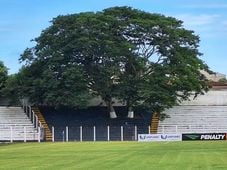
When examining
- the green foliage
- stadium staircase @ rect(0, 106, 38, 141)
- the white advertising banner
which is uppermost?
the green foliage

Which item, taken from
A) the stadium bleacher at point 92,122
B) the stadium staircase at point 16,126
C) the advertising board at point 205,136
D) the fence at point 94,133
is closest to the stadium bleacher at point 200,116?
the stadium bleacher at point 92,122

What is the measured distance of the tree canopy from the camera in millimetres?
85625

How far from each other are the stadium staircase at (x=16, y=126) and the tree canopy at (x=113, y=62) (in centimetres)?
335

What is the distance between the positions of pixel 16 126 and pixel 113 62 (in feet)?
49.6

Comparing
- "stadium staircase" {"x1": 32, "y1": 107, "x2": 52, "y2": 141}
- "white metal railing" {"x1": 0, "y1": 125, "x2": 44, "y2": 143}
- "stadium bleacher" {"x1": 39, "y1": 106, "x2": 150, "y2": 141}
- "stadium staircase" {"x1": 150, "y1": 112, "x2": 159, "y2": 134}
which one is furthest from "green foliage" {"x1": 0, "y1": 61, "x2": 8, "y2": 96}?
"stadium staircase" {"x1": 150, "y1": 112, "x2": 159, "y2": 134}

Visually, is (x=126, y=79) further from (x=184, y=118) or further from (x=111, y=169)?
(x=111, y=169)

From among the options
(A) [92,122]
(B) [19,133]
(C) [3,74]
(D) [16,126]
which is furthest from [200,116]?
(C) [3,74]

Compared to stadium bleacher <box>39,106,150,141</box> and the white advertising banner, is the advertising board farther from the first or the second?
stadium bleacher <box>39,106,150,141</box>

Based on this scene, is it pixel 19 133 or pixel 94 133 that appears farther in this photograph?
pixel 19 133

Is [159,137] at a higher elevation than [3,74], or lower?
lower

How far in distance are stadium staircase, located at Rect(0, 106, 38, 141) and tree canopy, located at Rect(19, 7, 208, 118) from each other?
335 centimetres

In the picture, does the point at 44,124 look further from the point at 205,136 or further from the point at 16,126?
the point at 205,136

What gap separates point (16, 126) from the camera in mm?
88250

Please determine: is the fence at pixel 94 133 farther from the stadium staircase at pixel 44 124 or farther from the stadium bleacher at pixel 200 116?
the stadium bleacher at pixel 200 116
